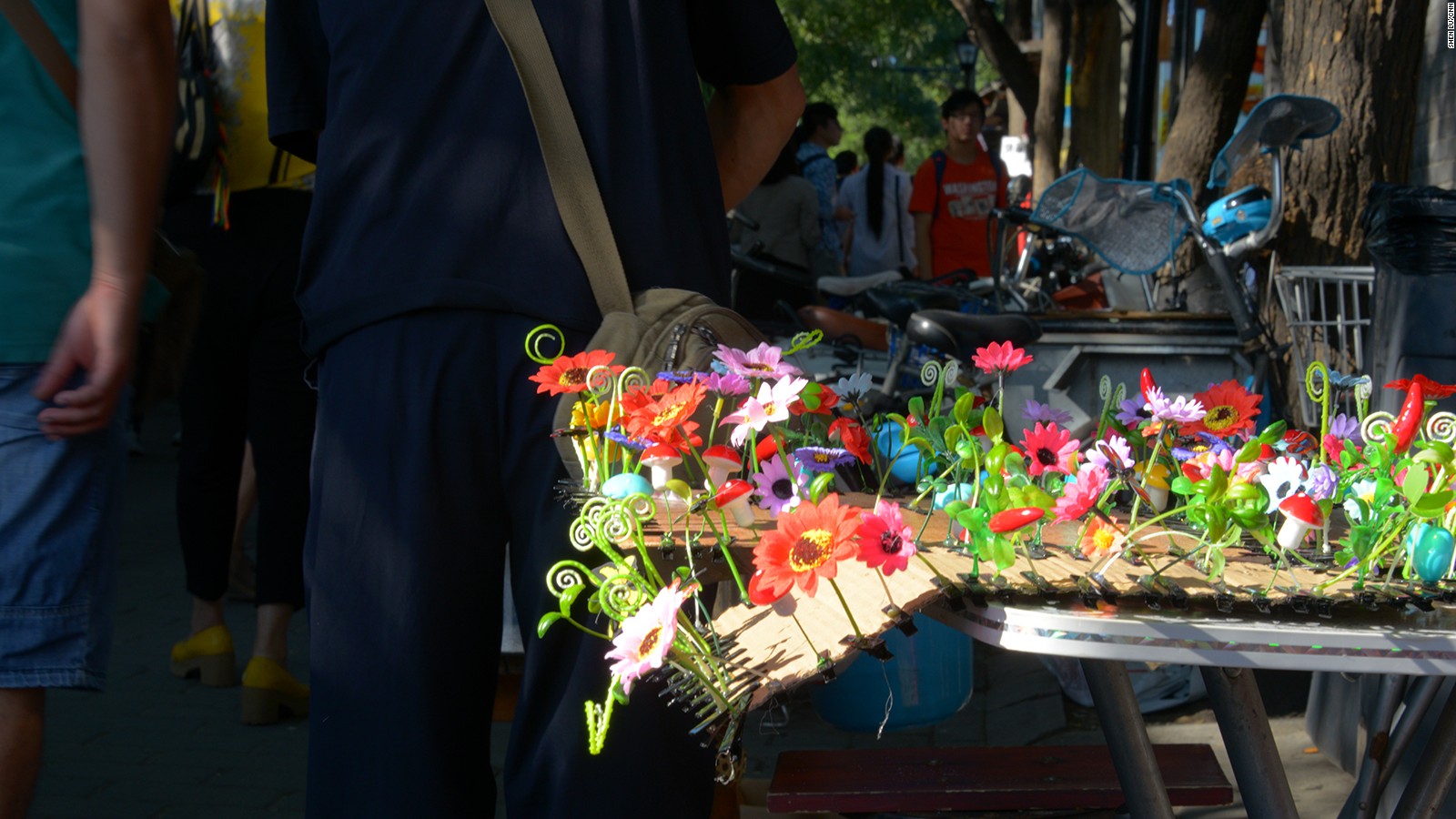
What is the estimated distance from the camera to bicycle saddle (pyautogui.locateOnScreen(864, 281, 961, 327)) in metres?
5.72

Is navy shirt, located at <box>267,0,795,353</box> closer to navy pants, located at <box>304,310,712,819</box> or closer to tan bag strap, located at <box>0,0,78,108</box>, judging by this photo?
navy pants, located at <box>304,310,712,819</box>

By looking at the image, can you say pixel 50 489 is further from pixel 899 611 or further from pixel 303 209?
pixel 303 209

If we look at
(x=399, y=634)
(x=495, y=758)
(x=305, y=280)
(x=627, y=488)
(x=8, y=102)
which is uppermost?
(x=8, y=102)

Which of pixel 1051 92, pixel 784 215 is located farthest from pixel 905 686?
pixel 1051 92

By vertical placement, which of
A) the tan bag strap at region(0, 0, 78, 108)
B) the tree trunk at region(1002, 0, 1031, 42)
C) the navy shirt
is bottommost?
the navy shirt

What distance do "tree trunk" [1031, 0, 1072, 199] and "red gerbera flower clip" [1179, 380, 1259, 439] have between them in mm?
9942

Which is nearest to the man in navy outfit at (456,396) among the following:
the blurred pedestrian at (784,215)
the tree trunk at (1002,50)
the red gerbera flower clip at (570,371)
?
the red gerbera flower clip at (570,371)

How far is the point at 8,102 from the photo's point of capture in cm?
200

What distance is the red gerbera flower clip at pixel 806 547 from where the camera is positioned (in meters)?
1.35

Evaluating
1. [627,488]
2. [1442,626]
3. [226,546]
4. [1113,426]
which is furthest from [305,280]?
[226,546]

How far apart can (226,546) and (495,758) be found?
1.07 meters

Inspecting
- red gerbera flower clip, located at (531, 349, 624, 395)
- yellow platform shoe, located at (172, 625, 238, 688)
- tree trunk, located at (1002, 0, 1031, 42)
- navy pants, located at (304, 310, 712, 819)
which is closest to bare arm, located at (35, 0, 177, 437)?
navy pants, located at (304, 310, 712, 819)

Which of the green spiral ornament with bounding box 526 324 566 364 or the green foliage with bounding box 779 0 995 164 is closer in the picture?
the green spiral ornament with bounding box 526 324 566 364

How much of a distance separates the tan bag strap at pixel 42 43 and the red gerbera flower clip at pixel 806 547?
1.34m
